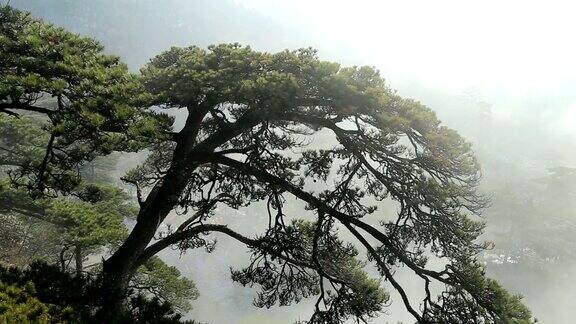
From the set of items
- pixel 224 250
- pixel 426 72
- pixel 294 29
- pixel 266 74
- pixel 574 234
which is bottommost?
pixel 266 74

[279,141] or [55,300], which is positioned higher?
[279,141]

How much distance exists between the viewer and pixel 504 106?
11350 centimetres

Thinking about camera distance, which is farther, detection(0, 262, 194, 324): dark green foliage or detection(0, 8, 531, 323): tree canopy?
detection(0, 8, 531, 323): tree canopy

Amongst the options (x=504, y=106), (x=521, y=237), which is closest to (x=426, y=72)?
(x=504, y=106)

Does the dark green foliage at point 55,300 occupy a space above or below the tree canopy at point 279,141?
below

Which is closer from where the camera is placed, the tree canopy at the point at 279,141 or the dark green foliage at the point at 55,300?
the dark green foliage at the point at 55,300

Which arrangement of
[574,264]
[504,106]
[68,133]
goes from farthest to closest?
1. [504,106]
2. [574,264]
3. [68,133]

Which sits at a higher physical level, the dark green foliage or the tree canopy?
the tree canopy

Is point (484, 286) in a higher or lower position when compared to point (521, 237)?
lower

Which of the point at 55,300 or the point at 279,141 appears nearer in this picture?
the point at 55,300

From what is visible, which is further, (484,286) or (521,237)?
(521,237)

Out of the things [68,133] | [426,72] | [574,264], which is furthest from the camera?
[426,72]

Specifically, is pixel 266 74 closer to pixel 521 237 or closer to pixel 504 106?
pixel 521 237

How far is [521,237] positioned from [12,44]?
52.8 meters
